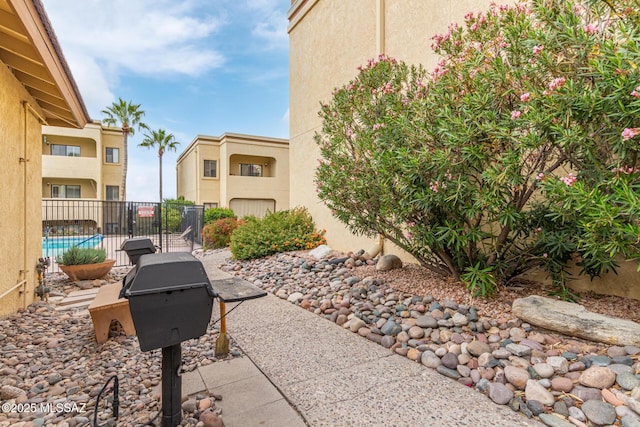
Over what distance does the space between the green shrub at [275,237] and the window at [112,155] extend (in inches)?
717

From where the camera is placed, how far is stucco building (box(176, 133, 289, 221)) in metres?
20.6

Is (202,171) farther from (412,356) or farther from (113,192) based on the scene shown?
(412,356)

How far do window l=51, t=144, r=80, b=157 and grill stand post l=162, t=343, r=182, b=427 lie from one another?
84.7 ft

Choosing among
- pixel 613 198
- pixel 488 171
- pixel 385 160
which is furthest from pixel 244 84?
pixel 613 198

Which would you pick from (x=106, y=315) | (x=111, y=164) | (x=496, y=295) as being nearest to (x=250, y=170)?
(x=111, y=164)

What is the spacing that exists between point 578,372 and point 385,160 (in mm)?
2918

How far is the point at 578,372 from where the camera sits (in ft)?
8.76

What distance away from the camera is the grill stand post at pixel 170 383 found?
1.98 m

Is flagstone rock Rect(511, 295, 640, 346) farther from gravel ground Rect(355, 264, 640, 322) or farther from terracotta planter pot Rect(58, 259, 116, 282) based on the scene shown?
terracotta planter pot Rect(58, 259, 116, 282)

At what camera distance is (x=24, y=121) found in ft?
15.8

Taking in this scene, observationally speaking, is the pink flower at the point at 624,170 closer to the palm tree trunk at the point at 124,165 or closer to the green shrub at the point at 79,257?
the green shrub at the point at 79,257

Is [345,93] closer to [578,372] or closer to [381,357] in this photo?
[381,357]

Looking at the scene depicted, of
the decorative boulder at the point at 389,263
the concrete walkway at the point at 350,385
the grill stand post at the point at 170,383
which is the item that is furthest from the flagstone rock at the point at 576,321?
the grill stand post at the point at 170,383

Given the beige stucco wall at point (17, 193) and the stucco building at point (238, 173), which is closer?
the beige stucco wall at point (17, 193)
